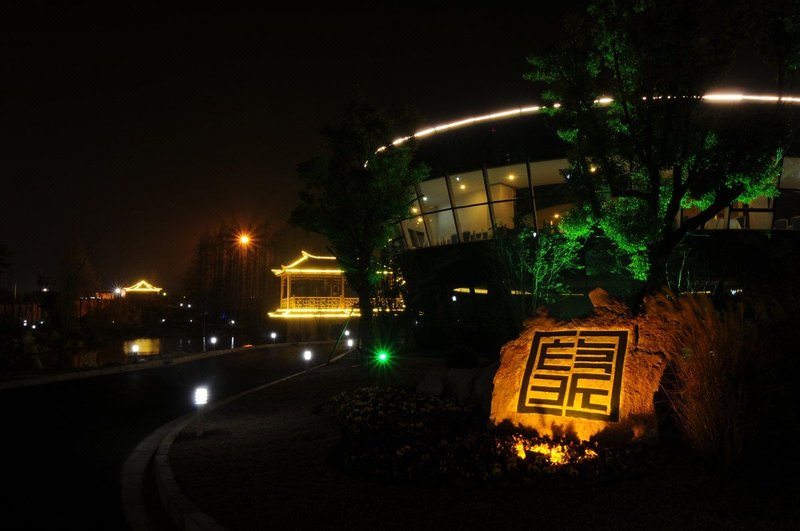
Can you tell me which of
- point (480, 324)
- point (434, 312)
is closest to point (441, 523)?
point (480, 324)

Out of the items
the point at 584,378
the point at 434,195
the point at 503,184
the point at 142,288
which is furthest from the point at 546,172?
the point at 142,288

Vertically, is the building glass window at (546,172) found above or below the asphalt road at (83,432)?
above

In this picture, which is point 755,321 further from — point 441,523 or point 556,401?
point 441,523

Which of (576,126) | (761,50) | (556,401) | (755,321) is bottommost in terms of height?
(556,401)

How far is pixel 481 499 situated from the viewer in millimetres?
5688

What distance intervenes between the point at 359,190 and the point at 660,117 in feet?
36.6

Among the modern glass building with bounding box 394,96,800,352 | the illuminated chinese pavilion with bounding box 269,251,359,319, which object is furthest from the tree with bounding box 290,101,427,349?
the illuminated chinese pavilion with bounding box 269,251,359,319

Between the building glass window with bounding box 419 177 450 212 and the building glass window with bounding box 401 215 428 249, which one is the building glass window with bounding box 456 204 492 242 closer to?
the building glass window with bounding box 419 177 450 212

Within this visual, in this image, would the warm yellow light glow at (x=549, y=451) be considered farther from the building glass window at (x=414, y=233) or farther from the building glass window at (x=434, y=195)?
the building glass window at (x=414, y=233)

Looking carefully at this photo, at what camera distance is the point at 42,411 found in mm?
12992

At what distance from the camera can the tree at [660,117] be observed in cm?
972

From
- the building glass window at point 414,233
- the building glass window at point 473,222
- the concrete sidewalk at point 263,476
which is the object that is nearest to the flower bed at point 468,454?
the concrete sidewalk at point 263,476

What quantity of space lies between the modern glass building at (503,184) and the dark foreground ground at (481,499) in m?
18.9

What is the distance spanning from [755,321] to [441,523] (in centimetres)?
444
